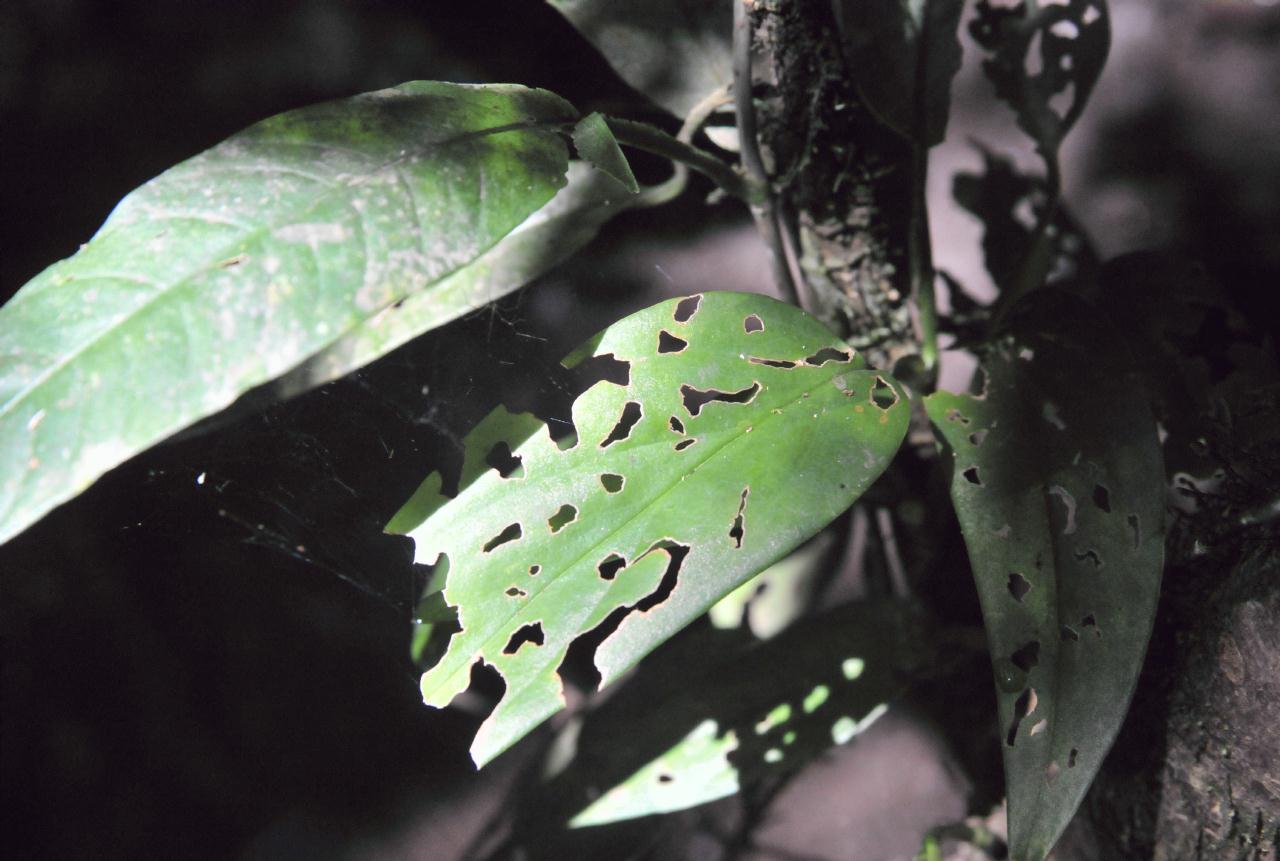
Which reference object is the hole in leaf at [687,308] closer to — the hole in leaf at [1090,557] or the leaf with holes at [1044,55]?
the hole in leaf at [1090,557]

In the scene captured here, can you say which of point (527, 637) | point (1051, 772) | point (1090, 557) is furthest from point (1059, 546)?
point (527, 637)

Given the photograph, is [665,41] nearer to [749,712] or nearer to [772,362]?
[772,362]

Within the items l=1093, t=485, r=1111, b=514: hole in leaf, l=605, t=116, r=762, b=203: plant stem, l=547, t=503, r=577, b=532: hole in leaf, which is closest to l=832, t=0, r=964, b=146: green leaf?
l=605, t=116, r=762, b=203: plant stem

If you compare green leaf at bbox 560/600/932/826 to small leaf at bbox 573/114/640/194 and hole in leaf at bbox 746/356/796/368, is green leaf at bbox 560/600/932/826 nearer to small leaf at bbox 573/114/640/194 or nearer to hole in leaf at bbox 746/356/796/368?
hole in leaf at bbox 746/356/796/368

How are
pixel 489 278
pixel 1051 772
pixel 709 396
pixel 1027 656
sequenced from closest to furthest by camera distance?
pixel 1051 772
pixel 1027 656
pixel 489 278
pixel 709 396

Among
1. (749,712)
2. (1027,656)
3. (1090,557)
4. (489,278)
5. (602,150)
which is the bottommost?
(749,712)

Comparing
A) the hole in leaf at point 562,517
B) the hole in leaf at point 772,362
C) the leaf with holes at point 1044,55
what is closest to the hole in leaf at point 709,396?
the hole in leaf at point 772,362
